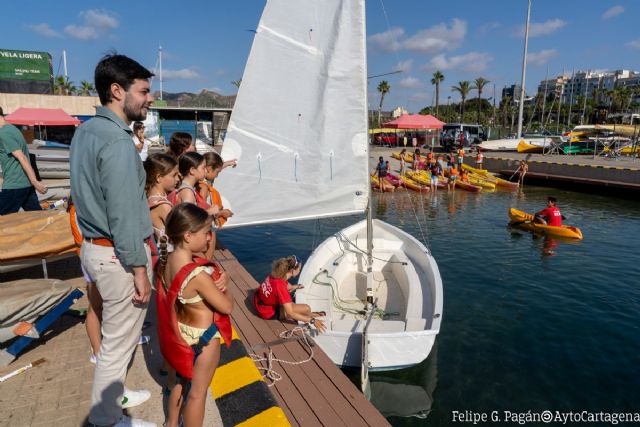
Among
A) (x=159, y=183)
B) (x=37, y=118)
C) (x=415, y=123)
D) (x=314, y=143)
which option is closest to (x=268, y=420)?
(x=159, y=183)

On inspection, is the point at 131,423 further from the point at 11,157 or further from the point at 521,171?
the point at 521,171

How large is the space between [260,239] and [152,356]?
34.4 ft

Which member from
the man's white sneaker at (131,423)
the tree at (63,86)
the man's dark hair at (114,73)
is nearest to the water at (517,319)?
the man's white sneaker at (131,423)

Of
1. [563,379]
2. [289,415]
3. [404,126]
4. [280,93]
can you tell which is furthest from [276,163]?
[404,126]

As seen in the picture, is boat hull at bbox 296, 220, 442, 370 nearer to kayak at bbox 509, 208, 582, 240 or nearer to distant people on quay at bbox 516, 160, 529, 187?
kayak at bbox 509, 208, 582, 240

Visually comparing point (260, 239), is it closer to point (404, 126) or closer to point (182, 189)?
point (182, 189)

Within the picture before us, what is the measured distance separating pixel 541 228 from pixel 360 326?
11840mm

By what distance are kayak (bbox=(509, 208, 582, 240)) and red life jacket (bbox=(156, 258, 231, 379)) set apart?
15.0 metres

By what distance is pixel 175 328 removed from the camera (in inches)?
102

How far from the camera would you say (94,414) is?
279 cm

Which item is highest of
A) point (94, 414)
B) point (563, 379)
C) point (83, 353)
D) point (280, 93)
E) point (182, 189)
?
point (280, 93)

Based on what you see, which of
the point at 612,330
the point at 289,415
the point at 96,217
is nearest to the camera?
the point at 96,217

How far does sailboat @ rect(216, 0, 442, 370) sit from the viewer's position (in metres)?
6.18

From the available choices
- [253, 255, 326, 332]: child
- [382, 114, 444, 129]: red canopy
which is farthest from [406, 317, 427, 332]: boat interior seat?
[382, 114, 444, 129]: red canopy
